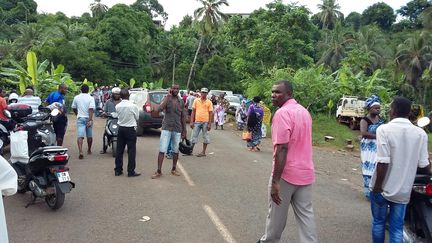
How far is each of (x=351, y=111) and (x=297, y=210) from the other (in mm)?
19291

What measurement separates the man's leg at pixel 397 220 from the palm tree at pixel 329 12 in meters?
73.2

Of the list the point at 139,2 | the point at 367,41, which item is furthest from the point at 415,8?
the point at 139,2

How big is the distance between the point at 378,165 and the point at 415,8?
78128mm

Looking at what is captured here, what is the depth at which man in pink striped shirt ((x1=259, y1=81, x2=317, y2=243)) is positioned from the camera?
13.7 feet

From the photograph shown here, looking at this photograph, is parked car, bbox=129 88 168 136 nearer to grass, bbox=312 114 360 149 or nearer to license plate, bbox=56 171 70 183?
grass, bbox=312 114 360 149

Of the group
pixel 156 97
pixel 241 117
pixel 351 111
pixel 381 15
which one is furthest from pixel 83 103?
pixel 381 15

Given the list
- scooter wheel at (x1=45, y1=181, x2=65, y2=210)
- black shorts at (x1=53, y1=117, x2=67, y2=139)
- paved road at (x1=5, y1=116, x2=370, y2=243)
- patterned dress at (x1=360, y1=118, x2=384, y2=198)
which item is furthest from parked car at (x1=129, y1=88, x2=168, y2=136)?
patterned dress at (x1=360, y1=118, x2=384, y2=198)

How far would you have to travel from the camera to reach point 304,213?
14.3 ft

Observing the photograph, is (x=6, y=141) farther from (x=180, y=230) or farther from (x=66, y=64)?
(x=66, y=64)

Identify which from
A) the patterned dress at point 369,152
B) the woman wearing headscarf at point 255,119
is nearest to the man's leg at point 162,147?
the patterned dress at point 369,152

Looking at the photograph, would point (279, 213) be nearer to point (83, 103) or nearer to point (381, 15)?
point (83, 103)

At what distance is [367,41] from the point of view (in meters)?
55.1

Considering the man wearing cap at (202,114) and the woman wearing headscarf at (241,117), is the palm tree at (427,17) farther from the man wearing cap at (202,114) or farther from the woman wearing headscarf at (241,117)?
the man wearing cap at (202,114)

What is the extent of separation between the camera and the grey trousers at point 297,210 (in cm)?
432
